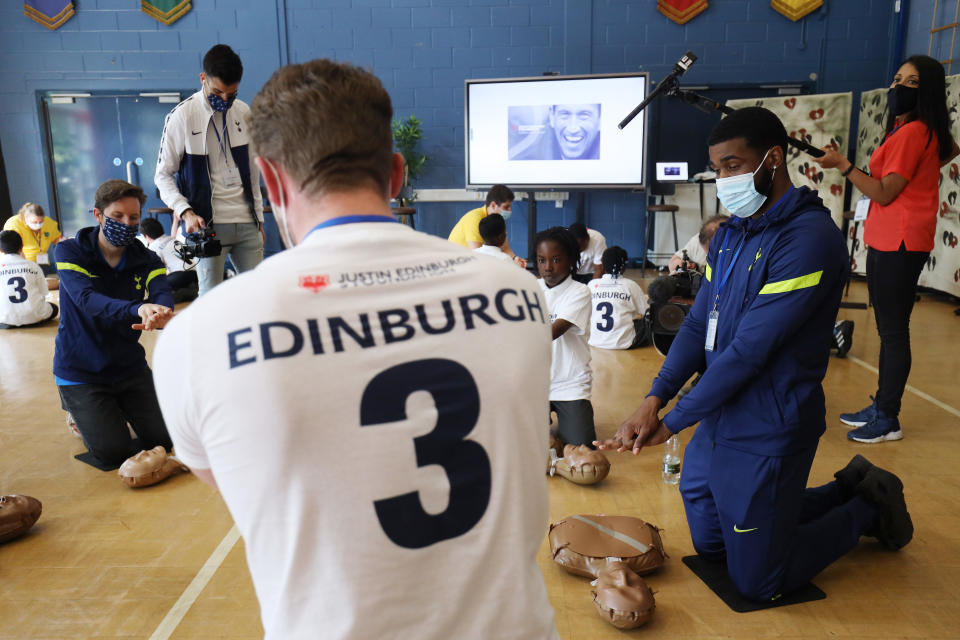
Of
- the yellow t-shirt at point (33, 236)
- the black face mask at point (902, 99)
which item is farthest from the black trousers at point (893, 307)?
the yellow t-shirt at point (33, 236)

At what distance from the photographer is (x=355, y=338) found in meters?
0.79

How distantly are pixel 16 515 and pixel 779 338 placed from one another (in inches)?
103

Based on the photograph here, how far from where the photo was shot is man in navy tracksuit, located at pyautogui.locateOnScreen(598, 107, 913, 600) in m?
1.84

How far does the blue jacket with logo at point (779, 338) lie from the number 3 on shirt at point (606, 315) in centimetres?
301

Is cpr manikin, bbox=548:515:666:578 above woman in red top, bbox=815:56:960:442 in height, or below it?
below

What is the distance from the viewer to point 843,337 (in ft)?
15.0

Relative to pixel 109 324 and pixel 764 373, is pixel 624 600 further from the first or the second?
pixel 109 324

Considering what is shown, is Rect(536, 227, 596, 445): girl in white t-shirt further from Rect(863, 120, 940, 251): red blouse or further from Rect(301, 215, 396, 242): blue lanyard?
Rect(301, 215, 396, 242): blue lanyard

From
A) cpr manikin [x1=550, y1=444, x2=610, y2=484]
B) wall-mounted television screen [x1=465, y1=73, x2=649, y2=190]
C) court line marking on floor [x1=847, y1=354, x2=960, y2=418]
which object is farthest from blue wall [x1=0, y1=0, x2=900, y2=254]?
cpr manikin [x1=550, y1=444, x2=610, y2=484]

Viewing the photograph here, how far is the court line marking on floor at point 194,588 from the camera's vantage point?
1941mm

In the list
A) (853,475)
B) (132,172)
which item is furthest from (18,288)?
(853,475)

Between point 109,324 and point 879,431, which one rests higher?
point 109,324

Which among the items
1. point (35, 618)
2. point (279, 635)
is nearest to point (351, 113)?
Answer: point (279, 635)

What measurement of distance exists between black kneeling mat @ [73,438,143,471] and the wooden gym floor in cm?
5
